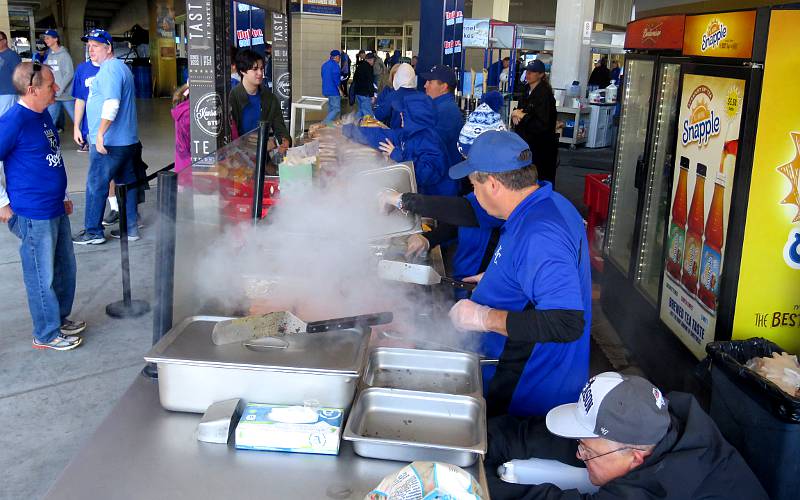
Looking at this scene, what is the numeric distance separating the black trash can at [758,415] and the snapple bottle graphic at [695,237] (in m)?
0.87

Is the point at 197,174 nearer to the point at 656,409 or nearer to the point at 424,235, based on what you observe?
the point at 424,235

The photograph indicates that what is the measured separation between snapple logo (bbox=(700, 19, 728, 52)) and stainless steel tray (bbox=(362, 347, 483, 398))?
2.74 metres

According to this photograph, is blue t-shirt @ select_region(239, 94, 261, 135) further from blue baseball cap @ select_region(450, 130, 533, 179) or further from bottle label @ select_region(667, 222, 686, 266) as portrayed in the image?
blue baseball cap @ select_region(450, 130, 533, 179)

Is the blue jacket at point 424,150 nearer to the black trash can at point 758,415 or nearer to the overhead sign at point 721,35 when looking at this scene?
the overhead sign at point 721,35

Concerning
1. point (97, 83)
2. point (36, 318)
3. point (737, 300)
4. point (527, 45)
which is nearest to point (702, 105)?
point (737, 300)

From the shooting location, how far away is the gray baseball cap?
2029mm

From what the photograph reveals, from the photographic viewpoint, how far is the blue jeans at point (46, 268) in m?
4.57

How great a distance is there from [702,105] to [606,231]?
214 centimetres

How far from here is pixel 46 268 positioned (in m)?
4.65

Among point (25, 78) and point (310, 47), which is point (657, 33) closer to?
point (25, 78)

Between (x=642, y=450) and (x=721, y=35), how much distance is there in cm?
283

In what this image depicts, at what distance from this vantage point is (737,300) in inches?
145

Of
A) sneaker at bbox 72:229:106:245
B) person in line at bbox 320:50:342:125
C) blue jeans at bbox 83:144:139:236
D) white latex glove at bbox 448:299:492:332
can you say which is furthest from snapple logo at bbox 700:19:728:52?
person in line at bbox 320:50:342:125

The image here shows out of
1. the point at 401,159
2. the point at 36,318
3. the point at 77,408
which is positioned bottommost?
the point at 77,408
